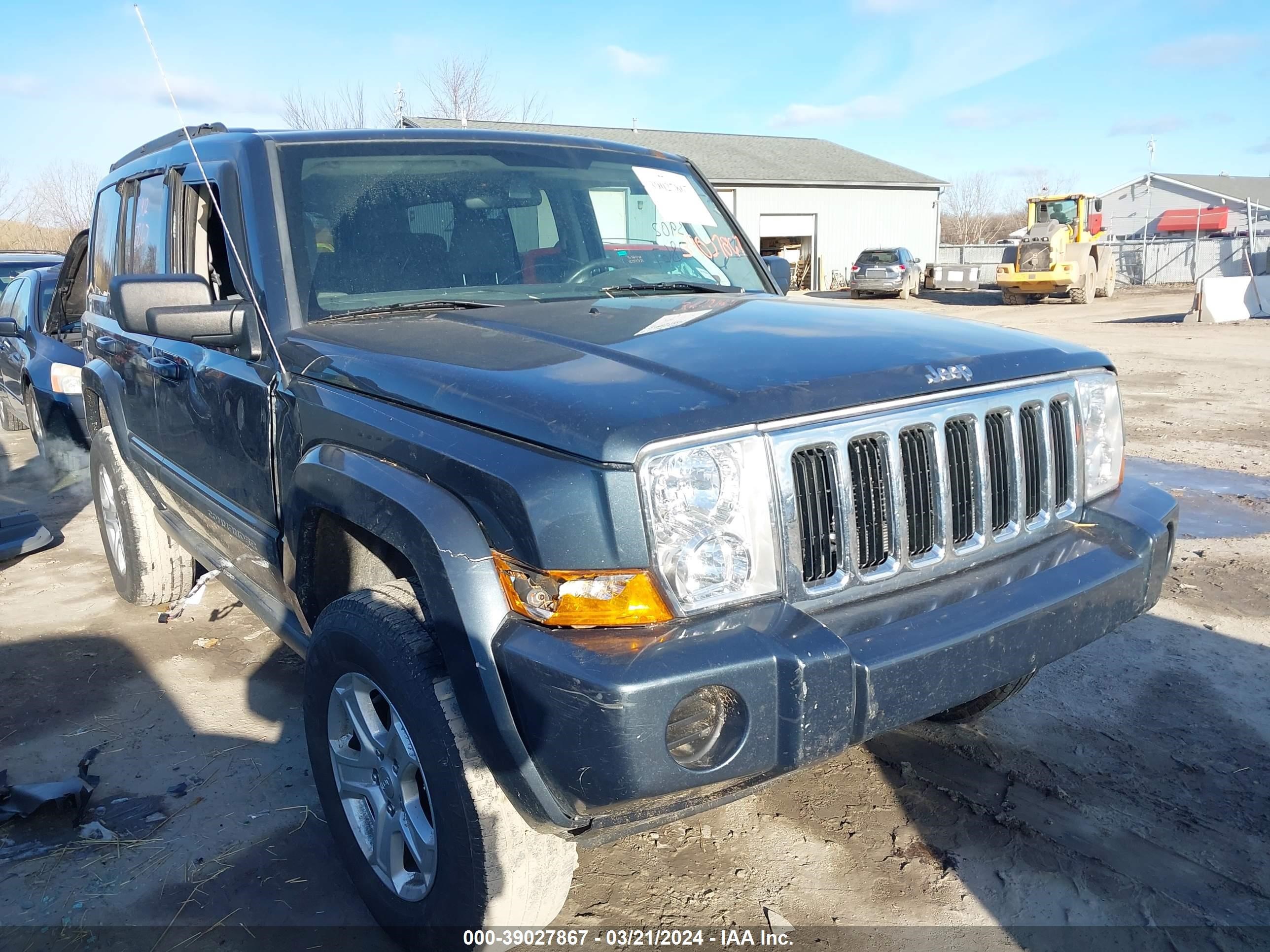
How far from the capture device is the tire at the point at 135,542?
Result: 4.48m

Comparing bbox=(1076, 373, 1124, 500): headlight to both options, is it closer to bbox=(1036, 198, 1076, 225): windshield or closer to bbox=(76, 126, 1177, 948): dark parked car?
bbox=(76, 126, 1177, 948): dark parked car

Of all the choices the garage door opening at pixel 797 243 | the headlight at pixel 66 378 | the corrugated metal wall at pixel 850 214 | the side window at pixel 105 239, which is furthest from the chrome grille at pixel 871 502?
the garage door opening at pixel 797 243

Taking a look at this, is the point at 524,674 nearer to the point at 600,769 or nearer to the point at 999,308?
the point at 600,769

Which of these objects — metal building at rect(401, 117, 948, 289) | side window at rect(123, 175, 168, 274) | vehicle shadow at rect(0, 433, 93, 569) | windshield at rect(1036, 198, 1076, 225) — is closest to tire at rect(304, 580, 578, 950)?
side window at rect(123, 175, 168, 274)

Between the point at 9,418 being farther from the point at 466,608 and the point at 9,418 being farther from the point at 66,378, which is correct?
the point at 466,608

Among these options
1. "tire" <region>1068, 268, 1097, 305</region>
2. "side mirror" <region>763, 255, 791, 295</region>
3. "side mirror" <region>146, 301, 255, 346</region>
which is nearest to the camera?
"side mirror" <region>146, 301, 255, 346</region>

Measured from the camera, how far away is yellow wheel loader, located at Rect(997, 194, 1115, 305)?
26281 millimetres

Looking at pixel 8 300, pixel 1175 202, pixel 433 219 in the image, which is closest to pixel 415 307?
pixel 433 219

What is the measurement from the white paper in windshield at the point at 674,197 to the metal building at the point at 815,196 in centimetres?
3009

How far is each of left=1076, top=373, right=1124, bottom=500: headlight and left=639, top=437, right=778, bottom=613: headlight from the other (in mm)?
1208

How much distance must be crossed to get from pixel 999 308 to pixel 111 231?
26.0 metres

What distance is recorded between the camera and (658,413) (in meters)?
1.87

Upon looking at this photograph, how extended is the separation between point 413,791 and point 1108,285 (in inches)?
1262

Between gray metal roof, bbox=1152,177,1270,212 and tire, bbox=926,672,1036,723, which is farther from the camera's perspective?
gray metal roof, bbox=1152,177,1270,212
